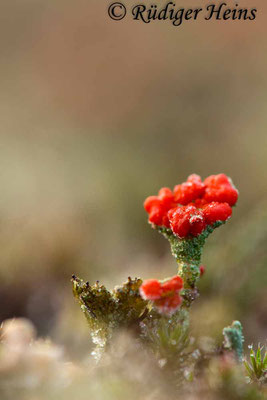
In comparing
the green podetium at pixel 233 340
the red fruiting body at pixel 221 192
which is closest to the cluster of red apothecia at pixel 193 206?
the red fruiting body at pixel 221 192

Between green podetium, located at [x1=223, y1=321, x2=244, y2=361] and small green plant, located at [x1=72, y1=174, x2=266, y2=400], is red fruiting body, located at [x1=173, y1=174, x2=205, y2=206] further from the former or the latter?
green podetium, located at [x1=223, y1=321, x2=244, y2=361]

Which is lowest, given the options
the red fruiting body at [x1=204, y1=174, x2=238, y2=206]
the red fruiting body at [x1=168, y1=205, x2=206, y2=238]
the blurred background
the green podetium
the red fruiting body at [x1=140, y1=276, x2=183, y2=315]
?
the green podetium

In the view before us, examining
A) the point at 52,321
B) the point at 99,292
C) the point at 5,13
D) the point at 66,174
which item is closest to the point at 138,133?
the point at 66,174

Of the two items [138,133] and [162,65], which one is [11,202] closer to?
[138,133]

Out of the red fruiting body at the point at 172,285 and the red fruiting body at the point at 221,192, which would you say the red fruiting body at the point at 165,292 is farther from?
the red fruiting body at the point at 221,192

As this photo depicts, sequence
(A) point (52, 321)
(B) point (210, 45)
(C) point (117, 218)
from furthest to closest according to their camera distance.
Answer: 1. (B) point (210, 45)
2. (C) point (117, 218)
3. (A) point (52, 321)

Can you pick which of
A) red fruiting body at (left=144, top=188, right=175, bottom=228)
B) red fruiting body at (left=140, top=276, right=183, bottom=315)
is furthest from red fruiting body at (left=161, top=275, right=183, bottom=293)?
red fruiting body at (left=144, top=188, right=175, bottom=228)

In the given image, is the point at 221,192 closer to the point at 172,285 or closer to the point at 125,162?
the point at 172,285
